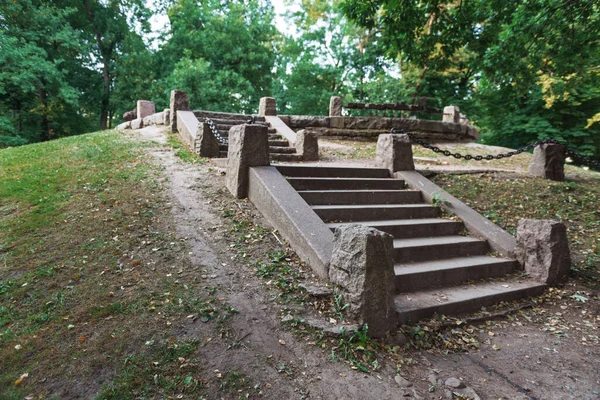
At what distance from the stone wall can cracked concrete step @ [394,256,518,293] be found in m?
9.01

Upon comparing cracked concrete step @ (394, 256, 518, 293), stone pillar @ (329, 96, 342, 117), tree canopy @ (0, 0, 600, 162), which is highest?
tree canopy @ (0, 0, 600, 162)

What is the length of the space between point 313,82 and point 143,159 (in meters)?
18.3

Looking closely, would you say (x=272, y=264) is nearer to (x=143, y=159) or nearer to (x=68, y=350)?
(x=68, y=350)

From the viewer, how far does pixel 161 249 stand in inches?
163

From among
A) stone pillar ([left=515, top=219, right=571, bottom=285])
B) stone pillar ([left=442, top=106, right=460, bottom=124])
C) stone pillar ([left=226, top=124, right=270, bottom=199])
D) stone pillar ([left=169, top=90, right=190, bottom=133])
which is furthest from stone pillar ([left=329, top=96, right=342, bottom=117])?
stone pillar ([left=515, top=219, right=571, bottom=285])

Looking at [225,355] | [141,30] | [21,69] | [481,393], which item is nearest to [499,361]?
[481,393]

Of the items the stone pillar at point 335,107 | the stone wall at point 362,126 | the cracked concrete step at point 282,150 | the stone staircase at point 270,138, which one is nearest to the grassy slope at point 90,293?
the stone staircase at point 270,138

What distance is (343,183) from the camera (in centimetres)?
584

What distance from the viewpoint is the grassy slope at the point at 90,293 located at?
8.36ft

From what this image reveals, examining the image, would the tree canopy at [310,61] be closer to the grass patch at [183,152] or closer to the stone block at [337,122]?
the stone block at [337,122]

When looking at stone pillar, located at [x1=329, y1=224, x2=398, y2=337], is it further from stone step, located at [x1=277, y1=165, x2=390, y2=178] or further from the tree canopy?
the tree canopy

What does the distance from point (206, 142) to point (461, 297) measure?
19.6 ft

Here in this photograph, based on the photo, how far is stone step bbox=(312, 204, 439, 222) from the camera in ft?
16.1

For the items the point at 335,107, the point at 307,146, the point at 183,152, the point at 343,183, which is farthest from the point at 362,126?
the point at 343,183
